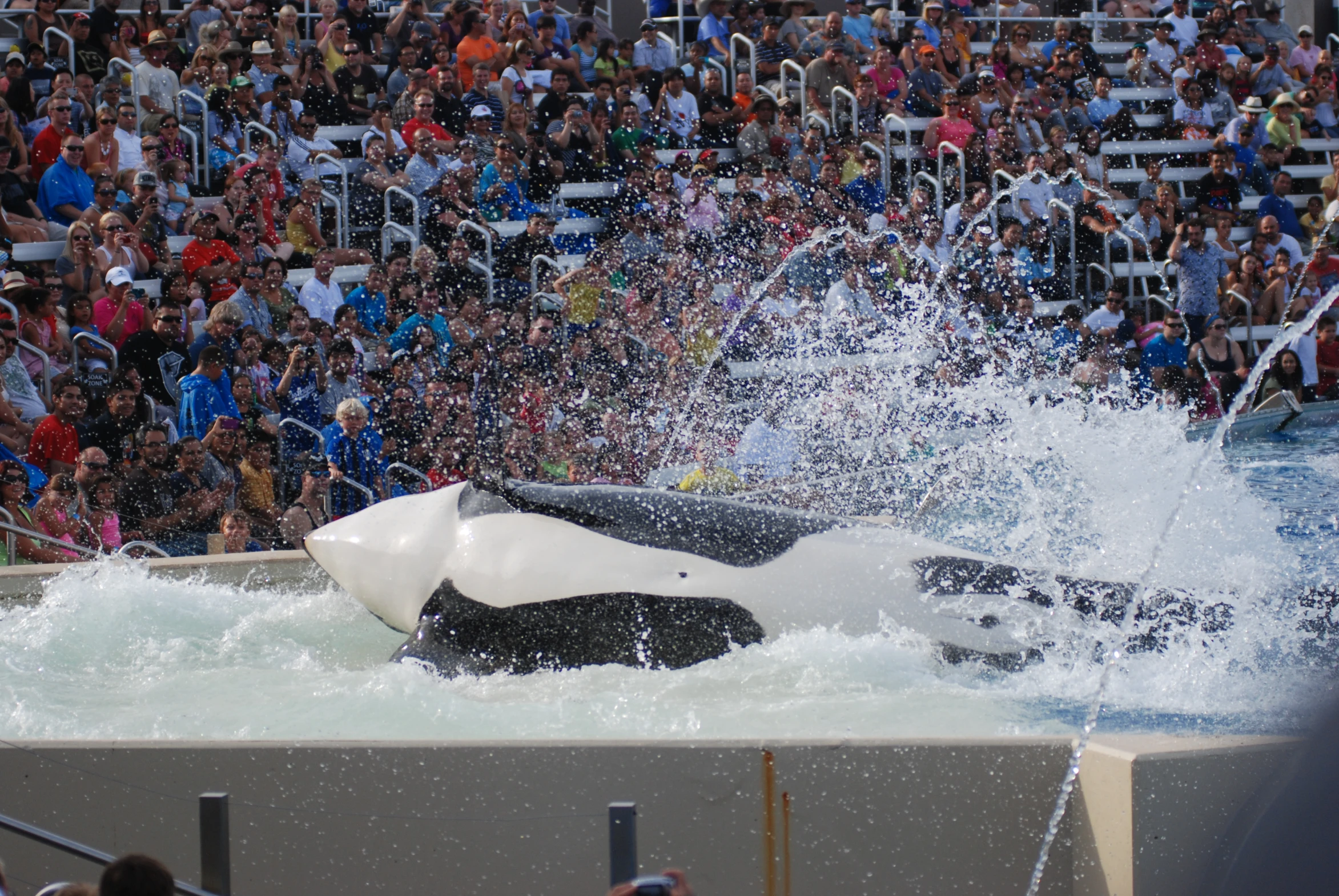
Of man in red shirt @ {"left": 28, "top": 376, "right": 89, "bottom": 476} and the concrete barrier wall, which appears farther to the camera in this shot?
man in red shirt @ {"left": 28, "top": 376, "right": 89, "bottom": 476}

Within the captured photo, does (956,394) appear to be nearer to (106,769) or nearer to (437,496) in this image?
(437,496)

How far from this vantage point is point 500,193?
38.9ft

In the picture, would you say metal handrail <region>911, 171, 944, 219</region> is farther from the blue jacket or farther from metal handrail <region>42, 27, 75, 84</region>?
metal handrail <region>42, 27, 75, 84</region>

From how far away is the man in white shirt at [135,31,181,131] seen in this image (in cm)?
1085

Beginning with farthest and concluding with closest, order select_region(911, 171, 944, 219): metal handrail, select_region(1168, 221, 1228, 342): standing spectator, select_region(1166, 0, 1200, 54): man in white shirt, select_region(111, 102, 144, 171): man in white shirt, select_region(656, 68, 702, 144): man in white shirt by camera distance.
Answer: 1. select_region(1166, 0, 1200, 54): man in white shirt
2. select_region(1168, 221, 1228, 342): standing spectator
3. select_region(656, 68, 702, 144): man in white shirt
4. select_region(911, 171, 944, 219): metal handrail
5. select_region(111, 102, 144, 171): man in white shirt

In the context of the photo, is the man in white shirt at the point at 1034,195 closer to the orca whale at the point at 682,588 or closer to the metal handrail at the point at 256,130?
the metal handrail at the point at 256,130

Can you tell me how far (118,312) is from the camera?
352 inches

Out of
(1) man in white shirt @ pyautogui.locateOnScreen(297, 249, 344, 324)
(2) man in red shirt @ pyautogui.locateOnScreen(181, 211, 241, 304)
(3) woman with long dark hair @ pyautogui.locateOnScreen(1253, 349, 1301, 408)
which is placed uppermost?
(2) man in red shirt @ pyautogui.locateOnScreen(181, 211, 241, 304)

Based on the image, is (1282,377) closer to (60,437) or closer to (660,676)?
(660,676)

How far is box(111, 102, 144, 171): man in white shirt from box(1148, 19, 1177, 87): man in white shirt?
11.8 m

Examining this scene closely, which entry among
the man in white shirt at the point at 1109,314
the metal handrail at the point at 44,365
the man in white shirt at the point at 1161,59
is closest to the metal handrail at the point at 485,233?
the metal handrail at the point at 44,365

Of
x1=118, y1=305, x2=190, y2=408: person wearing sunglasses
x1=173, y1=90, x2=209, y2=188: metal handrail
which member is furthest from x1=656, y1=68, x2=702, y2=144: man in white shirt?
x1=118, y1=305, x2=190, y2=408: person wearing sunglasses

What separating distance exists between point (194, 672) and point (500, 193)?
6994 mm

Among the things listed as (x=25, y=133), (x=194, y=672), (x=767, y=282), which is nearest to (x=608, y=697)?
(x=194, y=672)
